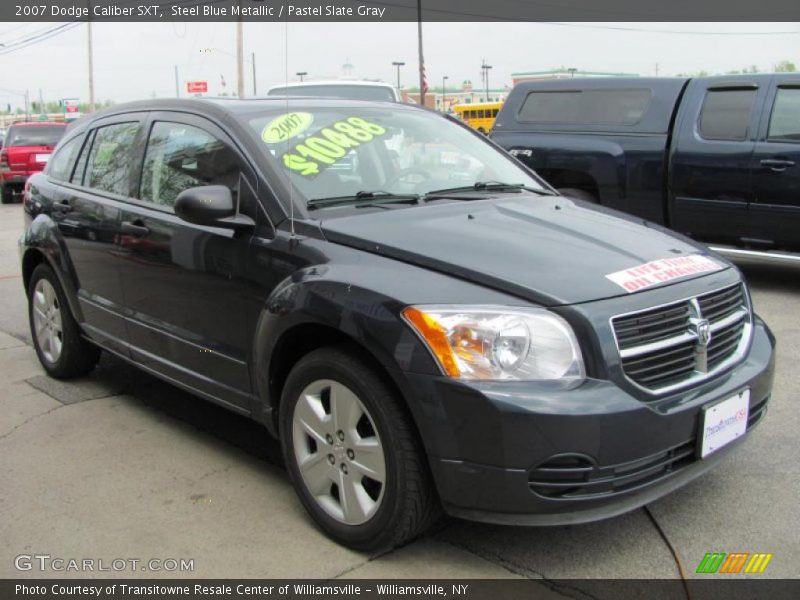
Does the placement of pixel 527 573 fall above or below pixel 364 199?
below

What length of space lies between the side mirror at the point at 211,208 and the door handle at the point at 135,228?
2.35ft

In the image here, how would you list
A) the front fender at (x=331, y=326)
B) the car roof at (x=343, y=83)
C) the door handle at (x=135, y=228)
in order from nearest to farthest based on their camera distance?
the front fender at (x=331, y=326) < the door handle at (x=135, y=228) < the car roof at (x=343, y=83)

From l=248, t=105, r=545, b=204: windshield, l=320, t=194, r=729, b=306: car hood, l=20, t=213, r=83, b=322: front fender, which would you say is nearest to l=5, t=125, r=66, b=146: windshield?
l=20, t=213, r=83, b=322: front fender

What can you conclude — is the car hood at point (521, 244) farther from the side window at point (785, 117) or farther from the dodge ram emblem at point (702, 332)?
the side window at point (785, 117)

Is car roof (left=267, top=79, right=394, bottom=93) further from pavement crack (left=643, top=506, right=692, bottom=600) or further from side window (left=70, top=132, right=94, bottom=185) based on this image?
pavement crack (left=643, top=506, right=692, bottom=600)

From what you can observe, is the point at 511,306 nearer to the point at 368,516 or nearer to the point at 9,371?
the point at 368,516

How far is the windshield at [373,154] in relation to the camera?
3.41 m

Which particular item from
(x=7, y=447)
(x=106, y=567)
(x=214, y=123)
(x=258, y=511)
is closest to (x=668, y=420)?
(x=258, y=511)

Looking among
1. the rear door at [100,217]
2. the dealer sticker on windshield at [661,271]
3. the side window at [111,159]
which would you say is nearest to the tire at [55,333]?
the rear door at [100,217]

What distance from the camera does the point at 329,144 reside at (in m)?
3.55

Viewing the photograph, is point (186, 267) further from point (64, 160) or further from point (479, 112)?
point (479, 112)

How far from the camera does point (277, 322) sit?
9.88ft

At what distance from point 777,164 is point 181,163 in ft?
17.2

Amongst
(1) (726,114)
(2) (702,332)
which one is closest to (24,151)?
(1) (726,114)
